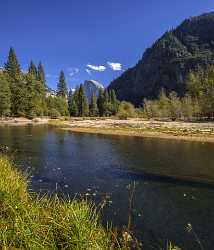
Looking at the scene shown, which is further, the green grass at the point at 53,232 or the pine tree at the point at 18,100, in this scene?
the pine tree at the point at 18,100

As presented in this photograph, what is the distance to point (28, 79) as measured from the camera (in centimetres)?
13125

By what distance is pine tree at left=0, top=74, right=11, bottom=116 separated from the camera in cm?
11075

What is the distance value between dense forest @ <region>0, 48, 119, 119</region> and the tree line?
1012 inches

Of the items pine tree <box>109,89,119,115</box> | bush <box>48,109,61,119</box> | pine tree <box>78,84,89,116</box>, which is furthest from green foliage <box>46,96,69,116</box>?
pine tree <box>109,89,119,115</box>

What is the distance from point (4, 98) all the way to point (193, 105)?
82785 mm

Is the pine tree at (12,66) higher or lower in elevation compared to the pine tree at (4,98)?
higher

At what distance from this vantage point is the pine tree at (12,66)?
139000mm

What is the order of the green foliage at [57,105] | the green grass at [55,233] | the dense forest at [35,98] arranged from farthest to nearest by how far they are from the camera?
the green foliage at [57,105], the dense forest at [35,98], the green grass at [55,233]

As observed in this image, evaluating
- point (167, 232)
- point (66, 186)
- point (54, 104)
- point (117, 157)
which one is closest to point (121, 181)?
point (66, 186)

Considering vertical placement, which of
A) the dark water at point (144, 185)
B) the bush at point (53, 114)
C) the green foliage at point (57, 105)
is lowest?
the dark water at point (144, 185)

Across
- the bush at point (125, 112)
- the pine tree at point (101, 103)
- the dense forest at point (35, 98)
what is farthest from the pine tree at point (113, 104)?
the bush at point (125, 112)

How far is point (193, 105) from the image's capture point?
149875 mm

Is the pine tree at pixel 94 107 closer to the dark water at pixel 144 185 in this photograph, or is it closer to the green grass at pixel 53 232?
the dark water at pixel 144 185

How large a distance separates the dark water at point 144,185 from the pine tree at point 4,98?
77.6 m
